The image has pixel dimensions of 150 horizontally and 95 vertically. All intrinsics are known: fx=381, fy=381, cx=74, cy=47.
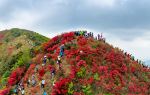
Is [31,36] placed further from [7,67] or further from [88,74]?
[88,74]

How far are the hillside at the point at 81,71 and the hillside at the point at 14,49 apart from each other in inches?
178

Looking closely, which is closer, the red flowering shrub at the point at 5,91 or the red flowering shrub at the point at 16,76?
the red flowering shrub at the point at 5,91

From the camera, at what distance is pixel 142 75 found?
7000 centimetres

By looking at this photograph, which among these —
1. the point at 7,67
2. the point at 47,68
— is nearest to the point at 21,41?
the point at 7,67

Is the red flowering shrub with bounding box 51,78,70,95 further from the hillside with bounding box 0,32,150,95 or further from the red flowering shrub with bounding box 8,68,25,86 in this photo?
the red flowering shrub with bounding box 8,68,25,86

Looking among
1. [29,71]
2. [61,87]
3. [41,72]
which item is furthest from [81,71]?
[29,71]

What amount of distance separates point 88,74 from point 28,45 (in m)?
34.5

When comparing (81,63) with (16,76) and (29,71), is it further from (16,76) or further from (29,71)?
(16,76)

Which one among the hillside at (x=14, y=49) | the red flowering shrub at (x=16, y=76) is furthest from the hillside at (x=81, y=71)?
the hillside at (x=14, y=49)

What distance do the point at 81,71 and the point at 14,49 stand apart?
122 feet

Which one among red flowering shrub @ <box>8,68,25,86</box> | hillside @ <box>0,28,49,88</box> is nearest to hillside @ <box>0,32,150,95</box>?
red flowering shrub @ <box>8,68,25,86</box>

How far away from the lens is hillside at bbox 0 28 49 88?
73.9 m

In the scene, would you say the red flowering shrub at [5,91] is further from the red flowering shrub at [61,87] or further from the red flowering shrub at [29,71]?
the red flowering shrub at [61,87]

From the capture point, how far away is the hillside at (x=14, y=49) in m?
73.9
